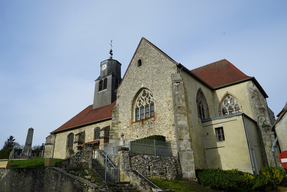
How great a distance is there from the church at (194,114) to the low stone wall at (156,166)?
0.78 metres

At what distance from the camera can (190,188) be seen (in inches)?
437

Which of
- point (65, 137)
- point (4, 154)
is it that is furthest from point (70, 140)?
point (4, 154)

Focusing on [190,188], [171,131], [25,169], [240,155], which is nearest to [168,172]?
[190,188]

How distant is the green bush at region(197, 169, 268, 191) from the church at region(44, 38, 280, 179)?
3.96ft

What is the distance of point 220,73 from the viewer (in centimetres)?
2186

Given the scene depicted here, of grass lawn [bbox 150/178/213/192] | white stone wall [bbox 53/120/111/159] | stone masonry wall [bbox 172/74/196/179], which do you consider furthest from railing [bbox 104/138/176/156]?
white stone wall [bbox 53/120/111/159]

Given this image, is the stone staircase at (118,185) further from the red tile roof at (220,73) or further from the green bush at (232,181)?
the red tile roof at (220,73)

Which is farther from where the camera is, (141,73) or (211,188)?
(141,73)

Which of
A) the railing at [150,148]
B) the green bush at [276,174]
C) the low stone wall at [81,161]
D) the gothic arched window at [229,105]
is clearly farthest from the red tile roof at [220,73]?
the low stone wall at [81,161]

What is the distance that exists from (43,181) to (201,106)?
1279cm

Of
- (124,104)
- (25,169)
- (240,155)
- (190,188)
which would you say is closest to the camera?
(25,169)

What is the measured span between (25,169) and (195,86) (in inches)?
515

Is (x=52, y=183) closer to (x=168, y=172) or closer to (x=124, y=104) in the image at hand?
(x=168, y=172)

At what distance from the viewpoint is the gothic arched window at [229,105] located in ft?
62.5
